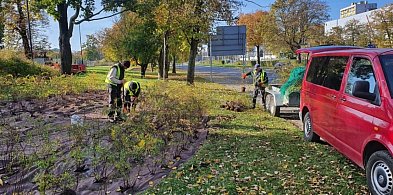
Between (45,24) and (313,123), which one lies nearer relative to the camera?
(313,123)

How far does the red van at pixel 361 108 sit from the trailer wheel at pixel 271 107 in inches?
188

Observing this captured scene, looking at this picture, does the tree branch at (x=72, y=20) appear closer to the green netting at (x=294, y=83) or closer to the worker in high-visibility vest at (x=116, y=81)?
the worker in high-visibility vest at (x=116, y=81)

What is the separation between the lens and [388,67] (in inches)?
185

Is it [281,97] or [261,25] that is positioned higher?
[261,25]

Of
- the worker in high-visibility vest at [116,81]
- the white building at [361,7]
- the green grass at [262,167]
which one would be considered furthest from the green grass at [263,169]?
the white building at [361,7]

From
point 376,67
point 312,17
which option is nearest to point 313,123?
point 376,67

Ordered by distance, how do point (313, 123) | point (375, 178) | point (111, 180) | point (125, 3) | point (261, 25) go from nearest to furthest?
point (375, 178), point (111, 180), point (313, 123), point (125, 3), point (261, 25)

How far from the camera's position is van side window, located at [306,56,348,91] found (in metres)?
5.93

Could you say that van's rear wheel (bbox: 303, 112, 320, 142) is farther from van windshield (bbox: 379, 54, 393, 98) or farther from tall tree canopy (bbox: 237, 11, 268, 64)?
tall tree canopy (bbox: 237, 11, 268, 64)

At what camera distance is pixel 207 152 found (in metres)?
6.79

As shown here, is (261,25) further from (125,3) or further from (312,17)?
(125,3)

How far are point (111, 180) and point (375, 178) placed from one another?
3.42m

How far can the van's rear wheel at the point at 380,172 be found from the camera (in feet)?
13.9

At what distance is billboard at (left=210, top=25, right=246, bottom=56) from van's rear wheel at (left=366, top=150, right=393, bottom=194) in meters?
18.1
